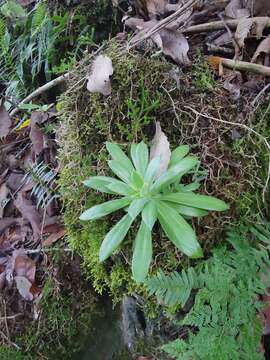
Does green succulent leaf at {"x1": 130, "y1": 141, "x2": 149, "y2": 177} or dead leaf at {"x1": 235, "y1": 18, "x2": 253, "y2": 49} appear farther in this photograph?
dead leaf at {"x1": 235, "y1": 18, "x2": 253, "y2": 49}

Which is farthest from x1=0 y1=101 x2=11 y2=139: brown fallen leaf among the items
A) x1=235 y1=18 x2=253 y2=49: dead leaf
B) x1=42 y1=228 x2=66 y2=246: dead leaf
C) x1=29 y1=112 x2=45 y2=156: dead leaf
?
x1=235 y1=18 x2=253 y2=49: dead leaf

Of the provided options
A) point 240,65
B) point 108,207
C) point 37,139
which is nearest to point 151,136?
point 108,207

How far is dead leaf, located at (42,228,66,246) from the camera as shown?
2.35 m

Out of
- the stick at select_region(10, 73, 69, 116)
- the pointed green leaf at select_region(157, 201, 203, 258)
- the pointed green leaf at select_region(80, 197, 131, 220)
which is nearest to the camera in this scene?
the pointed green leaf at select_region(157, 201, 203, 258)

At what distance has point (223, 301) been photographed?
1547mm

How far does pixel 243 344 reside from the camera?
1521 mm

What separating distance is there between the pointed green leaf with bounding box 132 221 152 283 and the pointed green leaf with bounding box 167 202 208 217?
0.13m

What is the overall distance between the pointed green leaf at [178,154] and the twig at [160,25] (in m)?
0.52

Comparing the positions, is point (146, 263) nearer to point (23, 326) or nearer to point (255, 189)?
point (255, 189)

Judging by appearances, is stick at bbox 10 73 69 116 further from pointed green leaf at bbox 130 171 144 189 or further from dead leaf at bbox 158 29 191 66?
pointed green leaf at bbox 130 171 144 189

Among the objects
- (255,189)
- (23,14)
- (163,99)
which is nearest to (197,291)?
(255,189)

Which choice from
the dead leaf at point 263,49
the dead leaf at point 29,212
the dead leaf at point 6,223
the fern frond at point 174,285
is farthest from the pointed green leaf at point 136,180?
the dead leaf at point 6,223

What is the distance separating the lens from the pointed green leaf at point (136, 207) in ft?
4.84

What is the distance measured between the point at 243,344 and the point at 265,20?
1.31m
